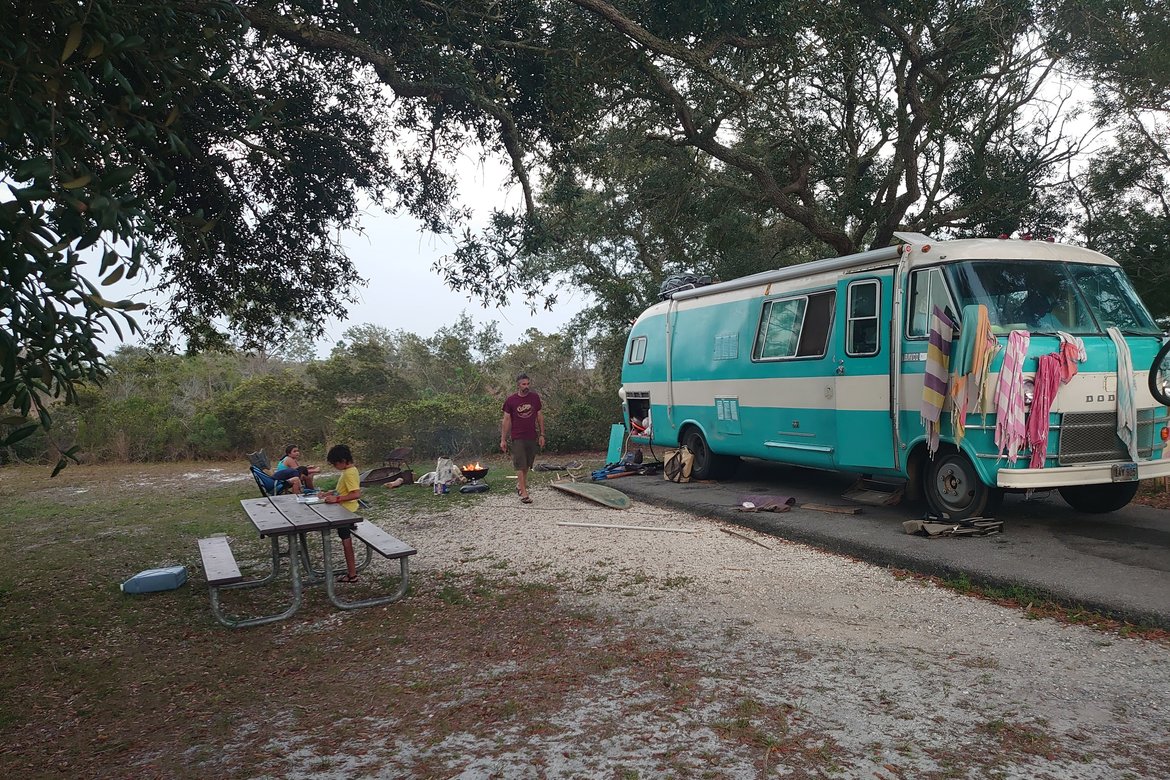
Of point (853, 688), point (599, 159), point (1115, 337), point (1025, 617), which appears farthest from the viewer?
point (599, 159)

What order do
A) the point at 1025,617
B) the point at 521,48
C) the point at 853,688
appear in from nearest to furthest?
the point at 853,688 → the point at 1025,617 → the point at 521,48

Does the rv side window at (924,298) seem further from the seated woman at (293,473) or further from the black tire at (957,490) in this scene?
the seated woman at (293,473)

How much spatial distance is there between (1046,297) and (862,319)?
1761mm

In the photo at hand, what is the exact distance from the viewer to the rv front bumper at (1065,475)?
6973 mm

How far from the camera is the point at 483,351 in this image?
2689cm

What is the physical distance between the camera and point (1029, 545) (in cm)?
688

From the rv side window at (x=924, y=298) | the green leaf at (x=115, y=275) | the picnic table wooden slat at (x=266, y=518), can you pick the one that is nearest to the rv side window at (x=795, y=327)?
the rv side window at (x=924, y=298)

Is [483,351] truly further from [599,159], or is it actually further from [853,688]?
[853,688]

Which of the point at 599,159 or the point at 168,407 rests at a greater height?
the point at 599,159

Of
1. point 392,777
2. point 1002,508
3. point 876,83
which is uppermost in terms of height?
point 876,83

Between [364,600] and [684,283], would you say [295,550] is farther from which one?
[684,283]

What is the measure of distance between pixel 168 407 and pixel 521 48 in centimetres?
1714

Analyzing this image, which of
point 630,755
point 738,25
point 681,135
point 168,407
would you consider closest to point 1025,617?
point 630,755

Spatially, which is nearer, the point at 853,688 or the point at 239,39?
the point at 853,688
